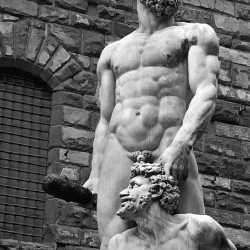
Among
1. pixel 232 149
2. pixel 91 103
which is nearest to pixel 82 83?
pixel 91 103

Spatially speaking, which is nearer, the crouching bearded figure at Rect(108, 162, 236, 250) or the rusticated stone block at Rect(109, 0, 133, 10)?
the crouching bearded figure at Rect(108, 162, 236, 250)

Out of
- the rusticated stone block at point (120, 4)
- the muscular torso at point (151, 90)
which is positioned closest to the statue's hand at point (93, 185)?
the muscular torso at point (151, 90)

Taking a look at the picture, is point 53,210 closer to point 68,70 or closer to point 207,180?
point 68,70

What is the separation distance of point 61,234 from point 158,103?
3.50m

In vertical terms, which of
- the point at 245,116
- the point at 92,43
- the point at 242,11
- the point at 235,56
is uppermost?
the point at 242,11

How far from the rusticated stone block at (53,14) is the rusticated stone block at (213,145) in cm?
203

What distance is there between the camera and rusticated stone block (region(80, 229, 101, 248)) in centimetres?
1180

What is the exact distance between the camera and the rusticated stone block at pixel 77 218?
11.8 metres

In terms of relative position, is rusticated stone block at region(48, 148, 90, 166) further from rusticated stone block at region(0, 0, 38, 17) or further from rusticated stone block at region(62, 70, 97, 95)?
rusticated stone block at region(0, 0, 38, 17)

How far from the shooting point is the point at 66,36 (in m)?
12.5

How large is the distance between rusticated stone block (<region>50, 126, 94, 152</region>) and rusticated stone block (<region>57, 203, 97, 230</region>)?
64 centimetres

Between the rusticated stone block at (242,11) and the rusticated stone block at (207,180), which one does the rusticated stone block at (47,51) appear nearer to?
the rusticated stone block at (207,180)

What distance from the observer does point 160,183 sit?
8102 millimetres

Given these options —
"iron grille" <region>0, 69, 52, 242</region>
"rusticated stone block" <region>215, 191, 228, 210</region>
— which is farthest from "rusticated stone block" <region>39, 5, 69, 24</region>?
"rusticated stone block" <region>215, 191, 228, 210</region>
